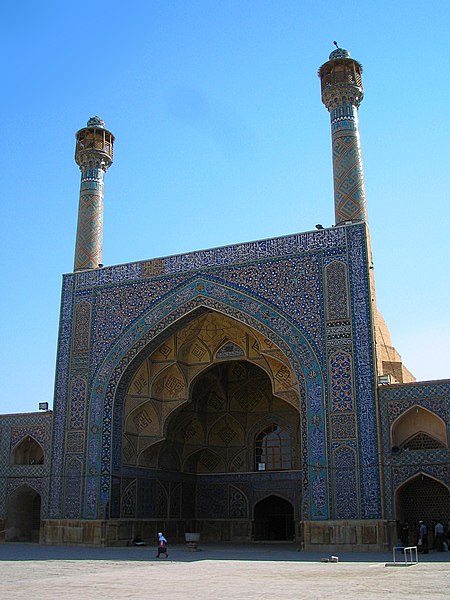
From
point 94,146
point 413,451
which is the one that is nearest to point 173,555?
point 413,451

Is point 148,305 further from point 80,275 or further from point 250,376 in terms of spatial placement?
point 250,376

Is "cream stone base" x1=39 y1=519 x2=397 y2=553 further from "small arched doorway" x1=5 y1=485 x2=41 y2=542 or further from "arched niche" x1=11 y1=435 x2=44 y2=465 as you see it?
"arched niche" x1=11 y1=435 x2=44 y2=465

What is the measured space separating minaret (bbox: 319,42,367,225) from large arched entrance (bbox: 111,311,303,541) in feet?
10.1

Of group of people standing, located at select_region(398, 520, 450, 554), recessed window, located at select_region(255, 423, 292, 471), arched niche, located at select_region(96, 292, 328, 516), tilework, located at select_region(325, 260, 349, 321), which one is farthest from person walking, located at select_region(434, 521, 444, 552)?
recessed window, located at select_region(255, 423, 292, 471)

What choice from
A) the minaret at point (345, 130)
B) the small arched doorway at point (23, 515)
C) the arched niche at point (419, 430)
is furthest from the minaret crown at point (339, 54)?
the small arched doorway at point (23, 515)

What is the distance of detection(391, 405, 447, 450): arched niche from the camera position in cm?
1194

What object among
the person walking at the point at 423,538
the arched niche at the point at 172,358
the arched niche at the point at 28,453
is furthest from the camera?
the arched niche at the point at 28,453

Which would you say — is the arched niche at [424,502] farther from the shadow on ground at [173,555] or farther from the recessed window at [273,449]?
the recessed window at [273,449]

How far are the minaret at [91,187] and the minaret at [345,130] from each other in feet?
18.1

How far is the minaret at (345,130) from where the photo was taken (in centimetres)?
1366

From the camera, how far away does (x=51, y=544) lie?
13.7 m

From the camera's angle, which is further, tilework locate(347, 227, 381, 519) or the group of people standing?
tilework locate(347, 227, 381, 519)

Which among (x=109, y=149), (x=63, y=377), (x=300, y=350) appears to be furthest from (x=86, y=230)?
(x=300, y=350)

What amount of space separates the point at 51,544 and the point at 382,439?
6779mm
